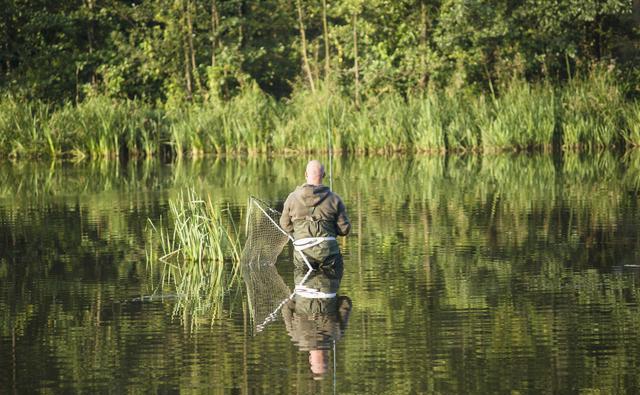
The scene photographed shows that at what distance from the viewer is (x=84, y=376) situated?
27.3 ft

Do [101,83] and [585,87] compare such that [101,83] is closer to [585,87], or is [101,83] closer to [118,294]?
[585,87]

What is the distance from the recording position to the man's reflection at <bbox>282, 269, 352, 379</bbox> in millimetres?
8891

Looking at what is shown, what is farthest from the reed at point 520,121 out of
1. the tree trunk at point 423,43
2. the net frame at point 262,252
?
the net frame at point 262,252

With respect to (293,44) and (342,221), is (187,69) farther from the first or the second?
(342,221)

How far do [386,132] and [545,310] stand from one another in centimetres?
2203

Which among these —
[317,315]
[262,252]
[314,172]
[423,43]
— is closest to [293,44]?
[423,43]

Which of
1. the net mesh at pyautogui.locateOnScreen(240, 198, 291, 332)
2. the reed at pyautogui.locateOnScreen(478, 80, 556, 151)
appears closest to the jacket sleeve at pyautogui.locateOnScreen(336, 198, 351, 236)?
the net mesh at pyautogui.locateOnScreen(240, 198, 291, 332)

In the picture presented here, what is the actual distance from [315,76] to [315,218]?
28292mm

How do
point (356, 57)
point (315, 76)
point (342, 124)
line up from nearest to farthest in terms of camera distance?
point (342, 124) < point (356, 57) < point (315, 76)

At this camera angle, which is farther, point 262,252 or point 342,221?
point 262,252

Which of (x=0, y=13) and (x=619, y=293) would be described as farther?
(x=0, y=13)

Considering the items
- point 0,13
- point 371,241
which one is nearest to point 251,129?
point 0,13

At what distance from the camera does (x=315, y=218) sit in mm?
12031

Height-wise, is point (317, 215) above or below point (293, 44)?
below
